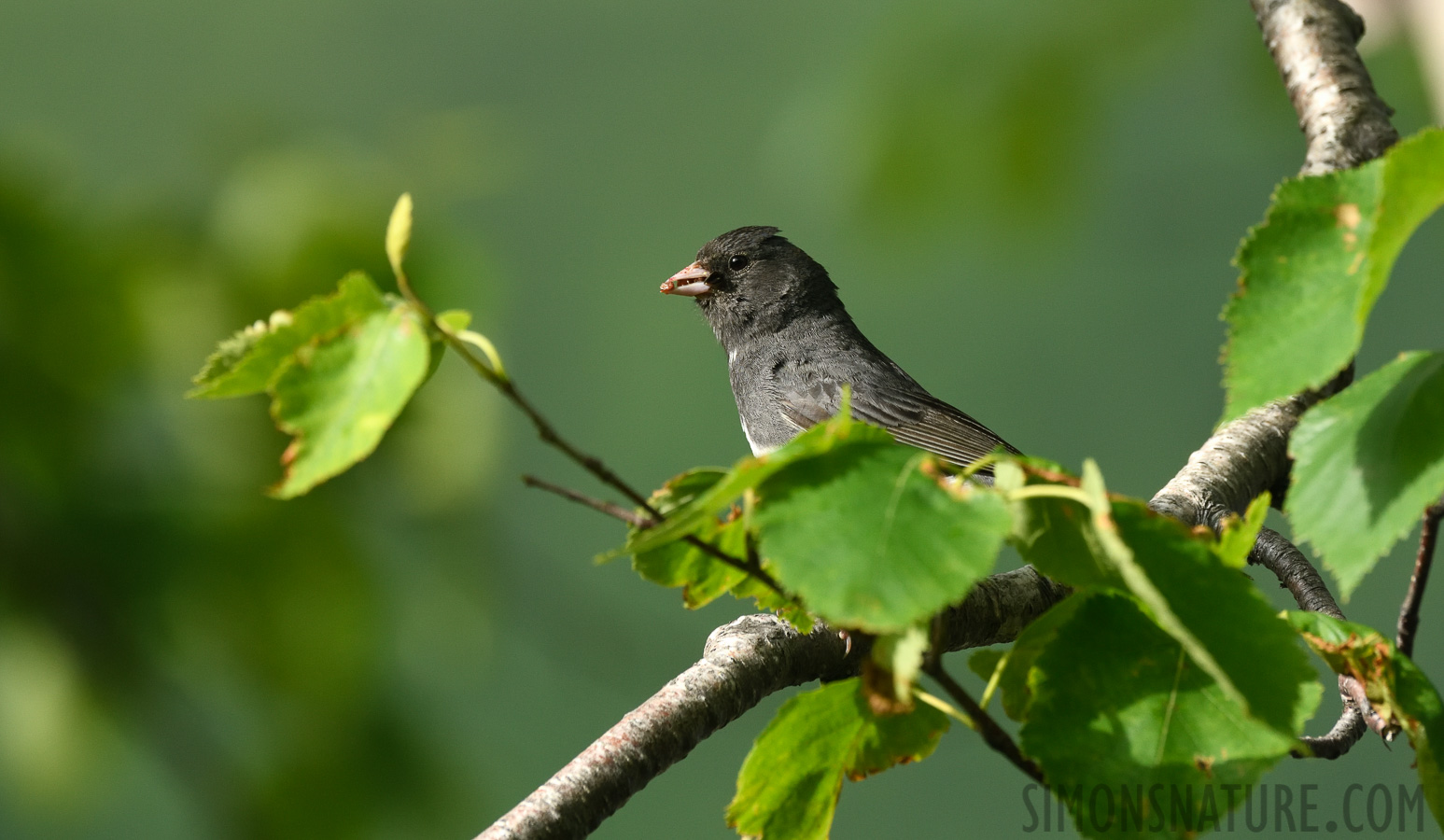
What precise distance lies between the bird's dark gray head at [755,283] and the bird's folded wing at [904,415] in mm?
140

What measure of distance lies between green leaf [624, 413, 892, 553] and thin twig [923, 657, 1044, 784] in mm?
62

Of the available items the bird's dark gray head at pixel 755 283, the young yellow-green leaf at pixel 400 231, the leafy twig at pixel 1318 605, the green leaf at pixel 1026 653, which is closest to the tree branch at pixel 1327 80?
the leafy twig at pixel 1318 605

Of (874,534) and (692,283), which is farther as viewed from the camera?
(692,283)

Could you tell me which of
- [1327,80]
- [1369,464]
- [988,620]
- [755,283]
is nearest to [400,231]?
[1369,464]

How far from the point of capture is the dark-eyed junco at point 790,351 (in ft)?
4.30

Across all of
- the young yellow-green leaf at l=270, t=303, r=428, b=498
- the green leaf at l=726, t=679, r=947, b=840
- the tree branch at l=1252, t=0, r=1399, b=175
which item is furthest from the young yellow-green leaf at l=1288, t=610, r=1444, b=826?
the tree branch at l=1252, t=0, r=1399, b=175

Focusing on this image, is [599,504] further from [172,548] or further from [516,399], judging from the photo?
[172,548]

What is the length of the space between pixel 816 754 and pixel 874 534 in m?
0.14

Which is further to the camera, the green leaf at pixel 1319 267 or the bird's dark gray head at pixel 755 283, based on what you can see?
the bird's dark gray head at pixel 755 283

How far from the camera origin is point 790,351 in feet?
4.56

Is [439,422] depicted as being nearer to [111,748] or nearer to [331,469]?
[111,748]

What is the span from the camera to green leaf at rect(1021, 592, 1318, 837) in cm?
29

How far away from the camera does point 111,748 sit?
896mm

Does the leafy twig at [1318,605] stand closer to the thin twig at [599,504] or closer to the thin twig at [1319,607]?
the thin twig at [1319,607]
